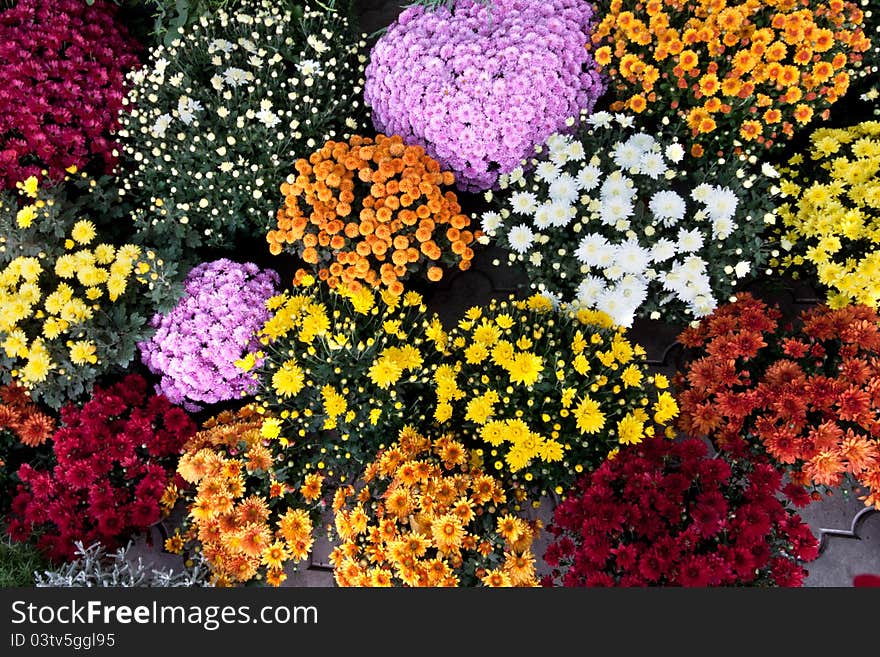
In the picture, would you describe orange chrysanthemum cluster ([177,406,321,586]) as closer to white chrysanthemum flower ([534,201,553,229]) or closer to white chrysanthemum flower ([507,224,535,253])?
white chrysanthemum flower ([507,224,535,253])

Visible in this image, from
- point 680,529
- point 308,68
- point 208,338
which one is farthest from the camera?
point 308,68

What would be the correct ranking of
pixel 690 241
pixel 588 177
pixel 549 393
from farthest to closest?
pixel 588 177
pixel 690 241
pixel 549 393

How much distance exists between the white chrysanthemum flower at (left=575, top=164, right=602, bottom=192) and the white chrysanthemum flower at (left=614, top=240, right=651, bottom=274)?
268mm

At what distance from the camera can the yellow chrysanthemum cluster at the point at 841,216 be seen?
87.4 inches

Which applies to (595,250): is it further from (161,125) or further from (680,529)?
(161,125)

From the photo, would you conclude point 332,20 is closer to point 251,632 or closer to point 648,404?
point 648,404

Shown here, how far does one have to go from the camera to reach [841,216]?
2260 mm

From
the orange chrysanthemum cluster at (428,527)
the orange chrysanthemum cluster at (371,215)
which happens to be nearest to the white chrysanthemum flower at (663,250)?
the orange chrysanthemum cluster at (371,215)

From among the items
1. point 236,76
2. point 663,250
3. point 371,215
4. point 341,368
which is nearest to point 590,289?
point 663,250

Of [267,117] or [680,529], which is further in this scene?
[267,117]

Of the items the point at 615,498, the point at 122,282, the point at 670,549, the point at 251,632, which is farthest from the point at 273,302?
the point at 670,549

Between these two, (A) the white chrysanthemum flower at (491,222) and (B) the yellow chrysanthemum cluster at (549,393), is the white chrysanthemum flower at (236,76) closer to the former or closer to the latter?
(A) the white chrysanthemum flower at (491,222)

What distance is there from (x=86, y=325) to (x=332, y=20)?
178cm

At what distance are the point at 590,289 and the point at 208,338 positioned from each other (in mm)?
1565
